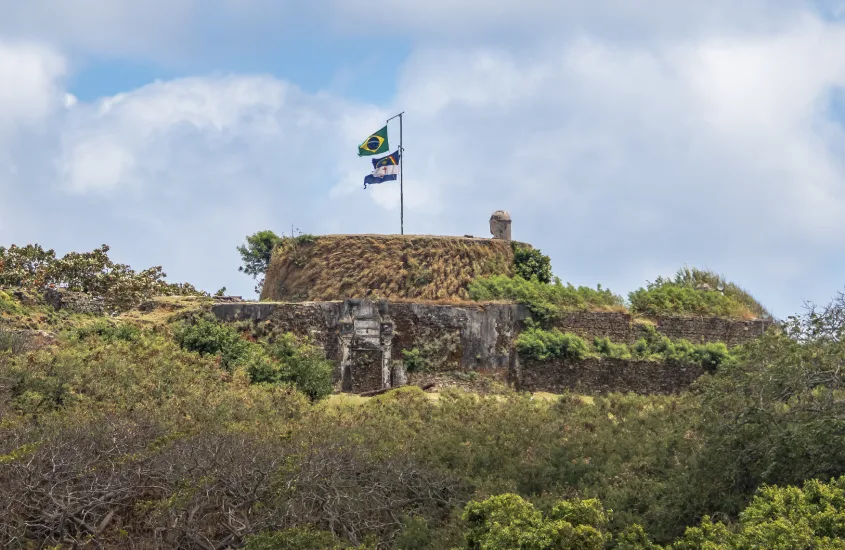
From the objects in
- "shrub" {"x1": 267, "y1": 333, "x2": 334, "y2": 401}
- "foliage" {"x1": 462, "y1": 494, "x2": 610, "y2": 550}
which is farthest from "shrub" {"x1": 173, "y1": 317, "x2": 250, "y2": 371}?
"foliage" {"x1": 462, "y1": 494, "x2": 610, "y2": 550}

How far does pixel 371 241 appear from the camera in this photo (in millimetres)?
31891

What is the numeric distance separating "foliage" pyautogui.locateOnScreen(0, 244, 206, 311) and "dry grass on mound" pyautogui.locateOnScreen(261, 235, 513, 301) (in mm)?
6575

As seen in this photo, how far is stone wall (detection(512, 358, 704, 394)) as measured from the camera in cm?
3017

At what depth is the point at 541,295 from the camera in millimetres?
31422

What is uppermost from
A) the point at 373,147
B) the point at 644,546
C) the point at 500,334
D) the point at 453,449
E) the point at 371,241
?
the point at 373,147

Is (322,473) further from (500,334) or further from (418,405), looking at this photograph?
(500,334)

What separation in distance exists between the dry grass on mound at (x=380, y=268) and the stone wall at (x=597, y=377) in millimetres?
2655

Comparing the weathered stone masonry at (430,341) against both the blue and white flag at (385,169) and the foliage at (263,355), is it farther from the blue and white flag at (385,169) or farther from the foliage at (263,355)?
the blue and white flag at (385,169)

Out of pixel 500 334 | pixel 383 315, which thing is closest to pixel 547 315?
pixel 500 334

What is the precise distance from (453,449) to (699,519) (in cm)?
559

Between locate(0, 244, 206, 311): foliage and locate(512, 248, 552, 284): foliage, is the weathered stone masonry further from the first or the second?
locate(0, 244, 206, 311): foliage

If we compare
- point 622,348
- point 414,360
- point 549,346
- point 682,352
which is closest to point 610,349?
point 622,348

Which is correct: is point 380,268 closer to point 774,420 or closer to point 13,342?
point 13,342

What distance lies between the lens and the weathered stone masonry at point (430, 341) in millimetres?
29062
